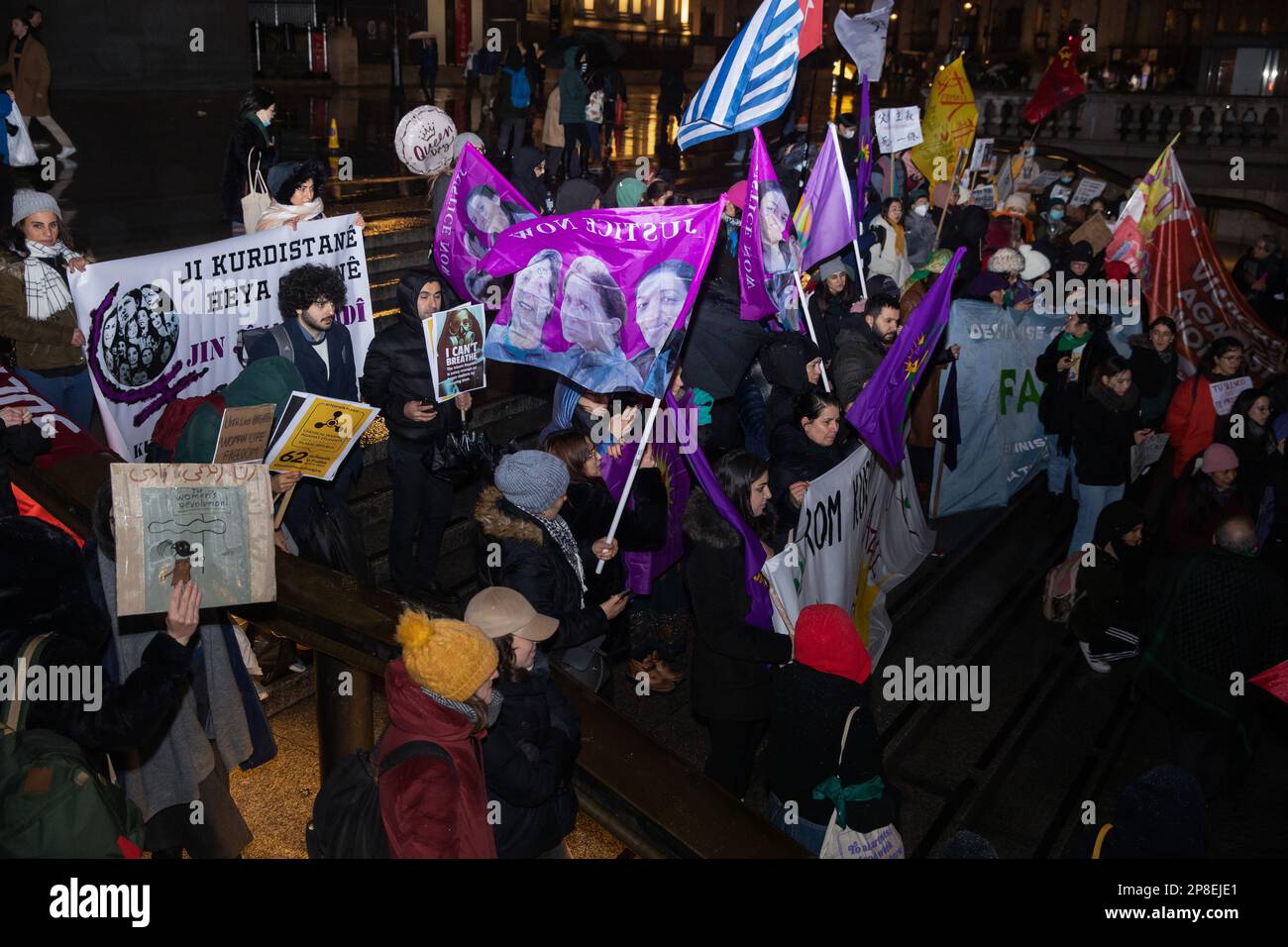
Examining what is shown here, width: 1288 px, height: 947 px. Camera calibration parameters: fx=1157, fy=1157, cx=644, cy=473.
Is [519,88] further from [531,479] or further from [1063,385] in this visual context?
[531,479]

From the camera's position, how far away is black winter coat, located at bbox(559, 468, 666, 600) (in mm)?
5258

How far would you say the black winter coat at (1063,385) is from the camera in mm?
8570

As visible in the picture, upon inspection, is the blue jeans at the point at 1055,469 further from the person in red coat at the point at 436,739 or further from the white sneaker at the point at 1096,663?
the person in red coat at the point at 436,739

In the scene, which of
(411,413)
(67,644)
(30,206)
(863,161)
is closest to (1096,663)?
(411,413)

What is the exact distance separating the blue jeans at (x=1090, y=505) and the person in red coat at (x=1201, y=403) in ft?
2.34

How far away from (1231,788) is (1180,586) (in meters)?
1.27

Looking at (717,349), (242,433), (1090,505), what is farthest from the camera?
(1090,505)

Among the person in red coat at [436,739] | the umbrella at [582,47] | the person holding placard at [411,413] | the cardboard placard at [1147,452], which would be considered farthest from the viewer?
the umbrella at [582,47]

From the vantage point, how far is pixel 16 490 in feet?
14.7

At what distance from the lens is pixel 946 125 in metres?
12.0

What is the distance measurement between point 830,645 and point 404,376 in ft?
10.2

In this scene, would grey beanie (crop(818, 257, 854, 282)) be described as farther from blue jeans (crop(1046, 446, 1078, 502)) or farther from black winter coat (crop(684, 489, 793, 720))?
black winter coat (crop(684, 489, 793, 720))

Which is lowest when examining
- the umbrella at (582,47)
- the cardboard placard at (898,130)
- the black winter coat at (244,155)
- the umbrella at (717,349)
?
the umbrella at (717,349)

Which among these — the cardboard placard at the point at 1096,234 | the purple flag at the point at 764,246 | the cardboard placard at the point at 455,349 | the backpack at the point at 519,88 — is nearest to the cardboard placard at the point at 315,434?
the cardboard placard at the point at 455,349
